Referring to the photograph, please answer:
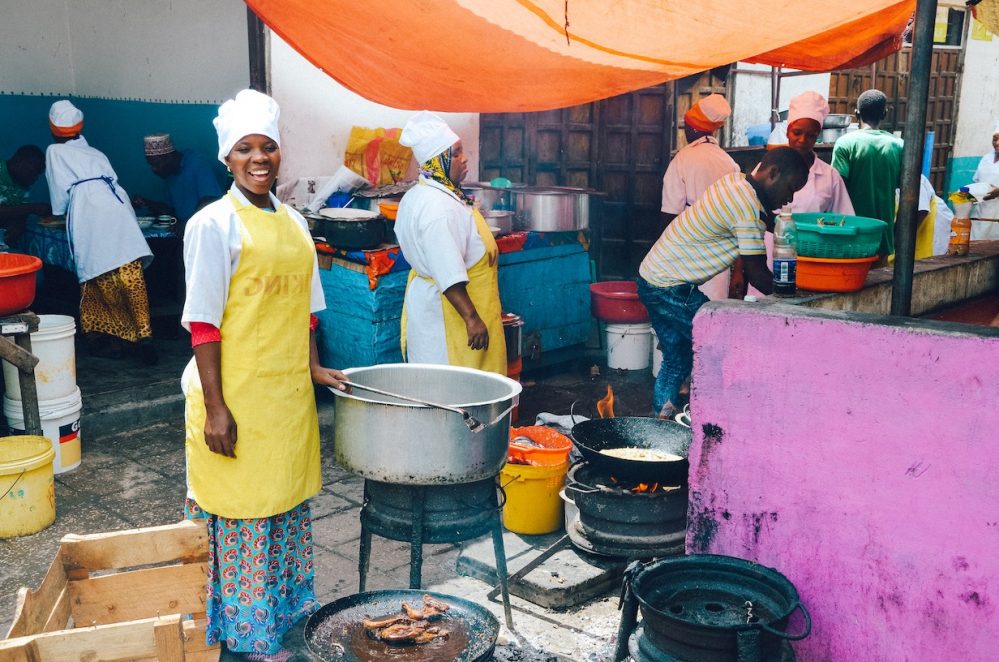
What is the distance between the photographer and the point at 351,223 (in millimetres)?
6426

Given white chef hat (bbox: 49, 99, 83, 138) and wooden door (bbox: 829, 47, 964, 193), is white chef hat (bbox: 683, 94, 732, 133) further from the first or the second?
wooden door (bbox: 829, 47, 964, 193)

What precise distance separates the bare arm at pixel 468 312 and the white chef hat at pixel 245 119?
1793 mm

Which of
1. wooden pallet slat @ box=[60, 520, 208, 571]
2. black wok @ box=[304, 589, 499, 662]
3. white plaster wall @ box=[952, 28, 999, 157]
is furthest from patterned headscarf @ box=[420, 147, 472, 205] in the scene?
white plaster wall @ box=[952, 28, 999, 157]

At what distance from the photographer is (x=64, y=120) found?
7227 mm

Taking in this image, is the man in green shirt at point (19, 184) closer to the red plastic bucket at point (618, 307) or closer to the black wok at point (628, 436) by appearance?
the red plastic bucket at point (618, 307)

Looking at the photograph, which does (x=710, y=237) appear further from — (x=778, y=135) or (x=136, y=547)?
(x=778, y=135)

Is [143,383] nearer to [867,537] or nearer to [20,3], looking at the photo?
[20,3]

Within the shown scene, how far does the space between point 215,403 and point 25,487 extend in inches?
87.8

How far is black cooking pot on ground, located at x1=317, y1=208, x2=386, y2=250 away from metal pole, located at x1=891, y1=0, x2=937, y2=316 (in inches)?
149

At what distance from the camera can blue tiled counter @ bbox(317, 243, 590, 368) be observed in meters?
6.48

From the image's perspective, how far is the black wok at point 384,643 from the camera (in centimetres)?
282

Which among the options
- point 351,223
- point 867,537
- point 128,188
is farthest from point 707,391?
point 128,188

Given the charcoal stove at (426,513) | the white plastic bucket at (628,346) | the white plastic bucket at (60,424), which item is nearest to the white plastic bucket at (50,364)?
the white plastic bucket at (60,424)

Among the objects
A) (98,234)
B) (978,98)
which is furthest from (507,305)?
(978,98)
